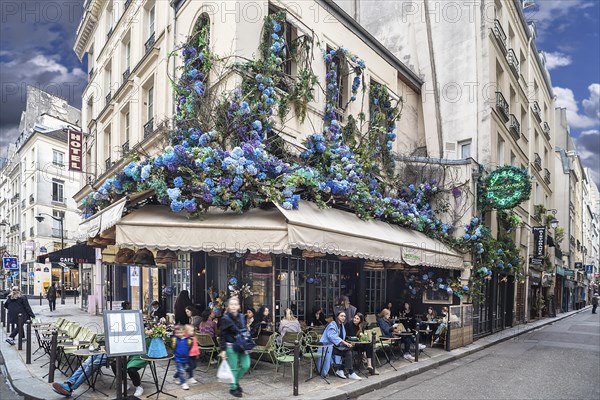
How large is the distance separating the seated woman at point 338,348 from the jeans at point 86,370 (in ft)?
12.6

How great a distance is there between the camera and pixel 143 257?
39.1ft

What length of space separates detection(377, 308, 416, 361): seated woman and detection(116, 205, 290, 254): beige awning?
3687 mm

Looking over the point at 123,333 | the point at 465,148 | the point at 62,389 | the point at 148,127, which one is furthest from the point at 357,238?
the point at 465,148

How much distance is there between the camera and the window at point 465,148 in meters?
17.1

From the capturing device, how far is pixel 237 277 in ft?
36.5

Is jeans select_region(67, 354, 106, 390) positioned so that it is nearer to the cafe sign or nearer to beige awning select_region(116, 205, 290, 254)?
beige awning select_region(116, 205, 290, 254)

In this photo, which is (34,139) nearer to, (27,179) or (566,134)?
(27,179)

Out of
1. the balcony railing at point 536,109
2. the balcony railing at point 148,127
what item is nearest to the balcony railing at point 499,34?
the balcony railing at point 536,109

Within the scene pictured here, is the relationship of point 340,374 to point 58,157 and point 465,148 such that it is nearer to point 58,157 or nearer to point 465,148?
point 465,148

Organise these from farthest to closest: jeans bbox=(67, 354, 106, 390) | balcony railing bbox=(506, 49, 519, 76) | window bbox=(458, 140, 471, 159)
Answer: balcony railing bbox=(506, 49, 519, 76) → window bbox=(458, 140, 471, 159) → jeans bbox=(67, 354, 106, 390)

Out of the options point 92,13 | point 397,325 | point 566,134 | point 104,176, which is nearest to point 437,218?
point 397,325

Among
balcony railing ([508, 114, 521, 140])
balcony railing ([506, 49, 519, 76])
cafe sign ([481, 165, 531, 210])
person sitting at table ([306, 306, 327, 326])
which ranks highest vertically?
balcony railing ([506, 49, 519, 76])

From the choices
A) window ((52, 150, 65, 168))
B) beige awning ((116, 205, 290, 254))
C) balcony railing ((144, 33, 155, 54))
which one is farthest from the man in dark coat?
window ((52, 150, 65, 168))

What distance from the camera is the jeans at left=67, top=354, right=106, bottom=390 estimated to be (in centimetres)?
652
